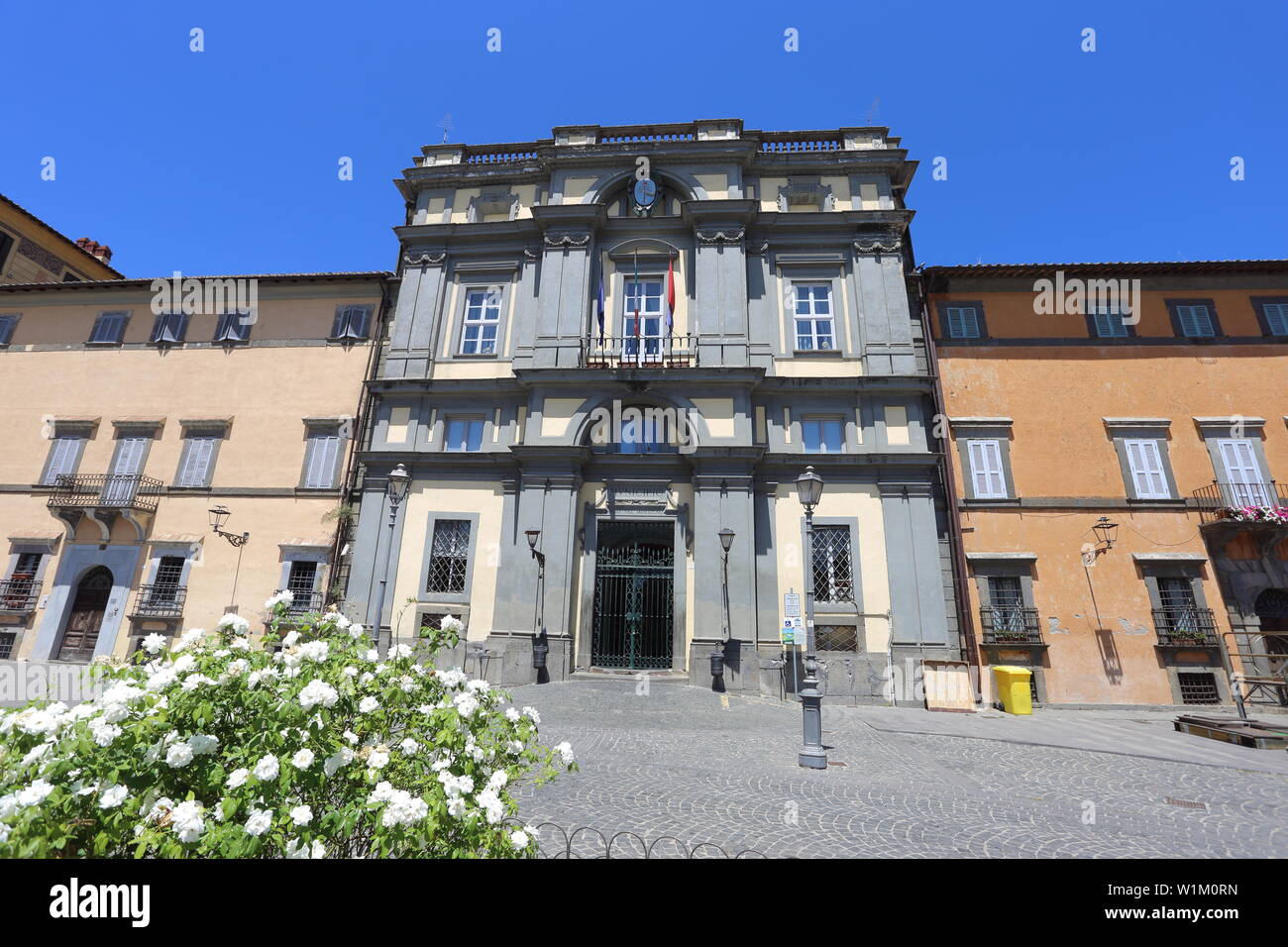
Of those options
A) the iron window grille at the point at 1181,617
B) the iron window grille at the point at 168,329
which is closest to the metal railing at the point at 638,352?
the iron window grille at the point at 1181,617

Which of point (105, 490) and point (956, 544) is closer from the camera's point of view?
point (956, 544)

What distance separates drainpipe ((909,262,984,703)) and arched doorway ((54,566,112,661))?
25258 millimetres

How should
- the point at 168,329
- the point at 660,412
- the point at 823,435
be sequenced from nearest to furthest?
the point at 823,435, the point at 660,412, the point at 168,329

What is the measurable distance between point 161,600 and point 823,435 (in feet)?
67.8

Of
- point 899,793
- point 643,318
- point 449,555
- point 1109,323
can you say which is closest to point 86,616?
point 449,555

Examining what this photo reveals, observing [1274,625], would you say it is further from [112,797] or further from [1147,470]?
[112,797]

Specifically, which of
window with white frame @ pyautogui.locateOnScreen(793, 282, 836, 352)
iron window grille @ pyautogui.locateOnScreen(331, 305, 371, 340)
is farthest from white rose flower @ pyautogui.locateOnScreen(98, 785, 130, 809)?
iron window grille @ pyautogui.locateOnScreen(331, 305, 371, 340)

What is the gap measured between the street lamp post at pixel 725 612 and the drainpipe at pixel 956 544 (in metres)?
6.27

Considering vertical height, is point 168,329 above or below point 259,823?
above

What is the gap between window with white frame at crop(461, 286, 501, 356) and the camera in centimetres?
1862

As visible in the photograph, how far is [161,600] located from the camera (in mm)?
17484

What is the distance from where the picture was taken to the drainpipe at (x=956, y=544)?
15000 mm
